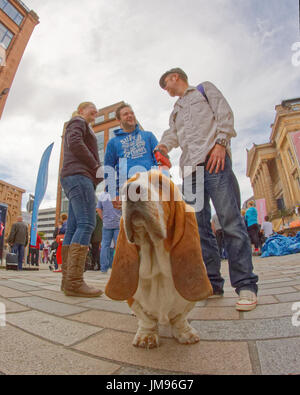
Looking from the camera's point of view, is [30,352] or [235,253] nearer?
[30,352]

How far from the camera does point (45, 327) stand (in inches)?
58.2

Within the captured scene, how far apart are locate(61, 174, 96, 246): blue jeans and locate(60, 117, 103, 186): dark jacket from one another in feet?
0.29

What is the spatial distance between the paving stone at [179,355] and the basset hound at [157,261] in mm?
64

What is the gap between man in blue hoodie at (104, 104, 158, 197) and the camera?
10.4ft

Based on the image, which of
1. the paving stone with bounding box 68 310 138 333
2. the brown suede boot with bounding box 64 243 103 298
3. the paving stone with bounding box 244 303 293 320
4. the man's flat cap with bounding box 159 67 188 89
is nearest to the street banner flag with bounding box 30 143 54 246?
the brown suede boot with bounding box 64 243 103 298

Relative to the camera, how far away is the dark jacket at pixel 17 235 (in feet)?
25.6

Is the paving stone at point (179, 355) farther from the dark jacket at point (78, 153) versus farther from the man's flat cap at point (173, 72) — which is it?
the man's flat cap at point (173, 72)

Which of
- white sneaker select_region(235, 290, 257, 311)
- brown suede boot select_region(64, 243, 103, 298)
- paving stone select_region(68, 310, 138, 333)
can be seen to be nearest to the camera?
paving stone select_region(68, 310, 138, 333)

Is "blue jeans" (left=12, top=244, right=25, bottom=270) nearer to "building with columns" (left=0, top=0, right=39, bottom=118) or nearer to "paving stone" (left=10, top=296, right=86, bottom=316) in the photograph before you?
"paving stone" (left=10, top=296, right=86, bottom=316)

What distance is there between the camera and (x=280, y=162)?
40.8 metres

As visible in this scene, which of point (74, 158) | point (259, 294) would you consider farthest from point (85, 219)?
point (259, 294)

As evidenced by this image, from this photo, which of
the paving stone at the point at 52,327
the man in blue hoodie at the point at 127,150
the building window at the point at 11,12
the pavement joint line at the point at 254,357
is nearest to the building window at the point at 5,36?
the building window at the point at 11,12

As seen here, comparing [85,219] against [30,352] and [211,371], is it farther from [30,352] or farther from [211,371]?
[211,371]
